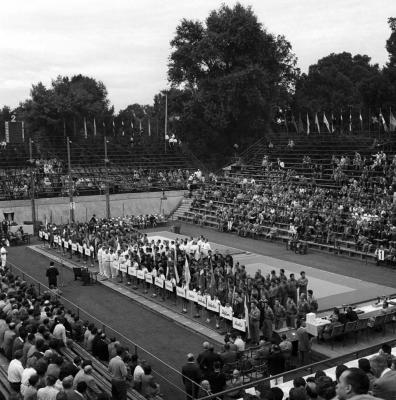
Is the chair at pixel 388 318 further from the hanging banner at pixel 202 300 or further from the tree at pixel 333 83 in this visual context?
the tree at pixel 333 83

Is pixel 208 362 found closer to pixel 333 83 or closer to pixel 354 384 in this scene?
pixel 354 384

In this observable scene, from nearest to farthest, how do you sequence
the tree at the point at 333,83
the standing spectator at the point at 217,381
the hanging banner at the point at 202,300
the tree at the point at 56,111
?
1. the standing spectator at the point at 217,381
2. the hanging banner at the point at 202,300
3. the tree at the point at 56,111
4. the tree at the point at 333,83

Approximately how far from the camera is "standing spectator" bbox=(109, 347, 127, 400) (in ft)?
36.4

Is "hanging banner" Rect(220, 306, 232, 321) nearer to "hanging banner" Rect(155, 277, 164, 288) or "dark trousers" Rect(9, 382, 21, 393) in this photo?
"hanging banner" Rect(155, 277, 164, 288)

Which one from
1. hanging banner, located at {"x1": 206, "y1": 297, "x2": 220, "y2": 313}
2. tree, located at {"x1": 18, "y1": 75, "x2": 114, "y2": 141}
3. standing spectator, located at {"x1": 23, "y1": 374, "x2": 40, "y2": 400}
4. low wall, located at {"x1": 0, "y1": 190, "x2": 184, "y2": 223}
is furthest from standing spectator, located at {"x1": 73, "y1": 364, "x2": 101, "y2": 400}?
tree, located at {"x1": 18, "y1": 75, "x2": 114, "y2": 141}

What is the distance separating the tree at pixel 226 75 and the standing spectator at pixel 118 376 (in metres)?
46.5

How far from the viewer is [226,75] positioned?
193 ft

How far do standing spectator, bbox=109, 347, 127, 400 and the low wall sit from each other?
3255cm

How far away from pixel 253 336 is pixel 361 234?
1648 centimetres

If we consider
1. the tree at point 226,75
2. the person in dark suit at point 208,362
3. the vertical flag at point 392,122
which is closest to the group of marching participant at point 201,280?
→ the person in dark suit at point 208,362

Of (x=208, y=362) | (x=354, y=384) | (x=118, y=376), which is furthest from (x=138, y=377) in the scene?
(x=354, y=384)

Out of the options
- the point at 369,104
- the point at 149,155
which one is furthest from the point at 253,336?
the point at 369,104

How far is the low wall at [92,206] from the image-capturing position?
147 feet

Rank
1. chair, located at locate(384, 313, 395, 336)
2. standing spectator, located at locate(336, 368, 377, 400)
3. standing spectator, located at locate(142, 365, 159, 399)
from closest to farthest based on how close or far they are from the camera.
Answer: standing spectator, located at locate(336, 368, 377, 400) → standing spectator, located at locate(142, 365, 159, 399) → chair, located at locate(384, 313, 395, 336)
